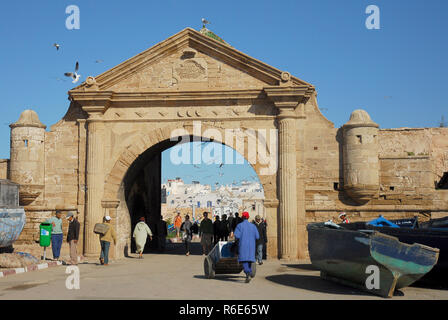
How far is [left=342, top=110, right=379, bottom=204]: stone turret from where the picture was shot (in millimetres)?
15836

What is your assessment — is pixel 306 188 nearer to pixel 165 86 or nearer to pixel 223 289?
pixel 165 86

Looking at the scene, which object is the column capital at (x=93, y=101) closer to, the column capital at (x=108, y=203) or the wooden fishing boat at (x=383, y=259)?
the column capital at (x=108, y=203)

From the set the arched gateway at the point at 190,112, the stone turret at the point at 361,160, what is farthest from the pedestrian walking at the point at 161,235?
the stone turret at the point at 361,160

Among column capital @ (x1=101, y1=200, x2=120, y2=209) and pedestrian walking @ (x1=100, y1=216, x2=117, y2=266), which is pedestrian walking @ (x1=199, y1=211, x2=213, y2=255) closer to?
column capital @ (x1=101, y1=200, x2=120, y2=209)

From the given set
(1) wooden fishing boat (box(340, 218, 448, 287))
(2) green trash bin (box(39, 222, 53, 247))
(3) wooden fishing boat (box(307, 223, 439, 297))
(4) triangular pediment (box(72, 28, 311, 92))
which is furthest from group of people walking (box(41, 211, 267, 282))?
(4) triangular pediment (box(72, 28, 311, 92))

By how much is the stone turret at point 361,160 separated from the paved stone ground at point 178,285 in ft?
10.3

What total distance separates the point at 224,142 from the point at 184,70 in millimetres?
2562

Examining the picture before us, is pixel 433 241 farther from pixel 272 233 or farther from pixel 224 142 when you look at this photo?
pixel 224 142

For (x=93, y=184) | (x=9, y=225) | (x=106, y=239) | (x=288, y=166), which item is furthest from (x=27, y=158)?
(x=288, y=166)

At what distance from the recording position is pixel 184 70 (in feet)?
55.5

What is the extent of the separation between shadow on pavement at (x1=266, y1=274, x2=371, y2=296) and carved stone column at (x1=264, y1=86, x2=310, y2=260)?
12.9ft

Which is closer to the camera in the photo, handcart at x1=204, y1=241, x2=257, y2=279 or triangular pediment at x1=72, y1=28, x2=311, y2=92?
handcart at x1=204, y1=241, x2=257, y2=279

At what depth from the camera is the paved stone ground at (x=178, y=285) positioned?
29.2ft

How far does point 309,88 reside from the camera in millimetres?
16188
